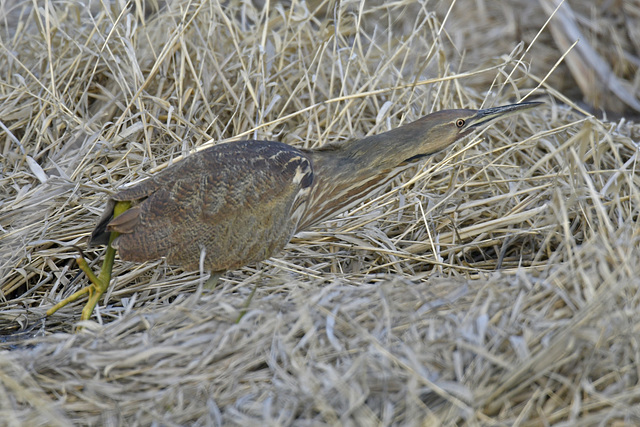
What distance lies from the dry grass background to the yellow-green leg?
55 millimetres

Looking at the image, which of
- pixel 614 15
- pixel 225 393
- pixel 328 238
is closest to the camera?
pixel 225 393

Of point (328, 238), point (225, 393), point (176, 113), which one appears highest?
point (176, 113)

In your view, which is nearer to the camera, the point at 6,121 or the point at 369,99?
the point at 6,121

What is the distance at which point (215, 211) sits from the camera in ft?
5.93

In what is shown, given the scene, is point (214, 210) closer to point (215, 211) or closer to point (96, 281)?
point (215, 211)

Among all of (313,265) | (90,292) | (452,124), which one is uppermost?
(452,124)

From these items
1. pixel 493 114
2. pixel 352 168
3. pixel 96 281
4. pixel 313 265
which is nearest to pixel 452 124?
pixel 493 114

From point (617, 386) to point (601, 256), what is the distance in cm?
28

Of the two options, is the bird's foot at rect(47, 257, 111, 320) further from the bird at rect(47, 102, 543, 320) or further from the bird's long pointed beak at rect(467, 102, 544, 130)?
the bird's long pointed beak at rect(467, 102, 544, 130)

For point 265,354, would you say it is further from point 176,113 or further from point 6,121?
point 6,121

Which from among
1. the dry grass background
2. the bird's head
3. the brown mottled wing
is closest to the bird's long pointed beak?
the bird's head

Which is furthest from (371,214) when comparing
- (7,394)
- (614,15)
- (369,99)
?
(614,15)

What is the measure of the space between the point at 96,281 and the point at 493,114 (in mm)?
1113

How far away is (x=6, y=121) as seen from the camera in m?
2.50
